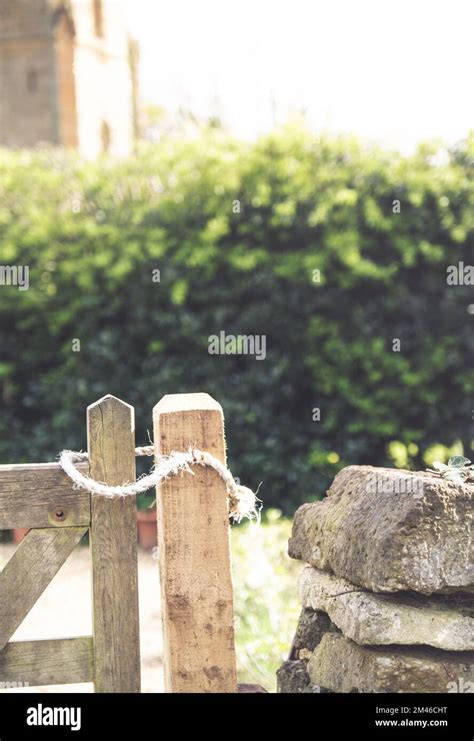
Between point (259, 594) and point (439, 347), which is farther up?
point (439, 347)

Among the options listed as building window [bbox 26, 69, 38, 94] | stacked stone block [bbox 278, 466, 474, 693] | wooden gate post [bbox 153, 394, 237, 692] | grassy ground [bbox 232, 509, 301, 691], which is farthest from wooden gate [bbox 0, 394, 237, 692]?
building window [bbox 26, 69, 38, 94]

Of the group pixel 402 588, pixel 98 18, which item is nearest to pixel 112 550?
pixel 402 588

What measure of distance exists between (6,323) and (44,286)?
0.48 meters

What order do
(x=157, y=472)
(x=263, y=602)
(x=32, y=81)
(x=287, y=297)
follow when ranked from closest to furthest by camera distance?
1. (x=157, y=472)
2. (x=263, y=602)
3. (x=287, y=297)
4. (x=32, y=81)

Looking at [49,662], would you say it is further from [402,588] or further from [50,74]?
Answer: [50,74]

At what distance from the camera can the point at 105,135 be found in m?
23.1

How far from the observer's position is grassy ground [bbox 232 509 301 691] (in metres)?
4.27

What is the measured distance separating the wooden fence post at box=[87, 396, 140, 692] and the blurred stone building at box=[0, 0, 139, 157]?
1967cm

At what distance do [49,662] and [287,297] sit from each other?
476cm

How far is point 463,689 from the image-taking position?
2.44 metres

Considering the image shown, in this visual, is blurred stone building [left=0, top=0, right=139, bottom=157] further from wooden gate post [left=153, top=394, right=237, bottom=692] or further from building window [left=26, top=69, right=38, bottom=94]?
wooden gate post [left=153, top=394, right=237, bottom=692]

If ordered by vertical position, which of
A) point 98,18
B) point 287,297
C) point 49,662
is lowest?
point 49,662

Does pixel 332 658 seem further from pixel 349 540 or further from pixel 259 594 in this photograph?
pixel 259 594
